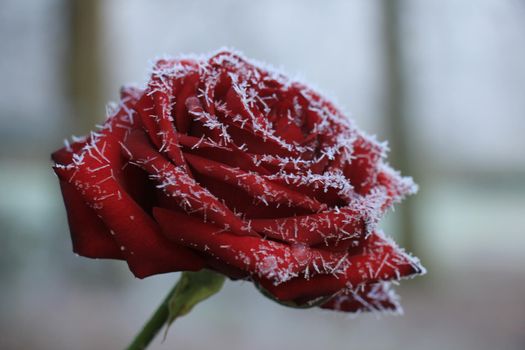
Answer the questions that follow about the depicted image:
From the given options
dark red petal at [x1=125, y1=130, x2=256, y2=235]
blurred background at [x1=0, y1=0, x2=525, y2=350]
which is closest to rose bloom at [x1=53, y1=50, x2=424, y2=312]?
dark red petal at [x1=125, y1=130, x2=256, y2=235]

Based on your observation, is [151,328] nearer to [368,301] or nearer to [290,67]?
[368,301]

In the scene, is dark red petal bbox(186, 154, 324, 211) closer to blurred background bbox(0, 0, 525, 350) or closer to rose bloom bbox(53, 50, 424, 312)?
rose bloom bbox(53, 50, 424, 312)

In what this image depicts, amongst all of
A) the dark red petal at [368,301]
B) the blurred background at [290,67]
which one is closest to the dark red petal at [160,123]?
the dark red petal at [368,301]

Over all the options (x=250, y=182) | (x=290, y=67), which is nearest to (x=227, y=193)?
(x=250, y=182)

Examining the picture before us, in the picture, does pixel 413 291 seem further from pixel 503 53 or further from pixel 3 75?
pixel 3 75

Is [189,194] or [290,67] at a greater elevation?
[290,67]

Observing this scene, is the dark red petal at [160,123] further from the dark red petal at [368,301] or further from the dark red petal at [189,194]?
the dark red petal at [368,301]
